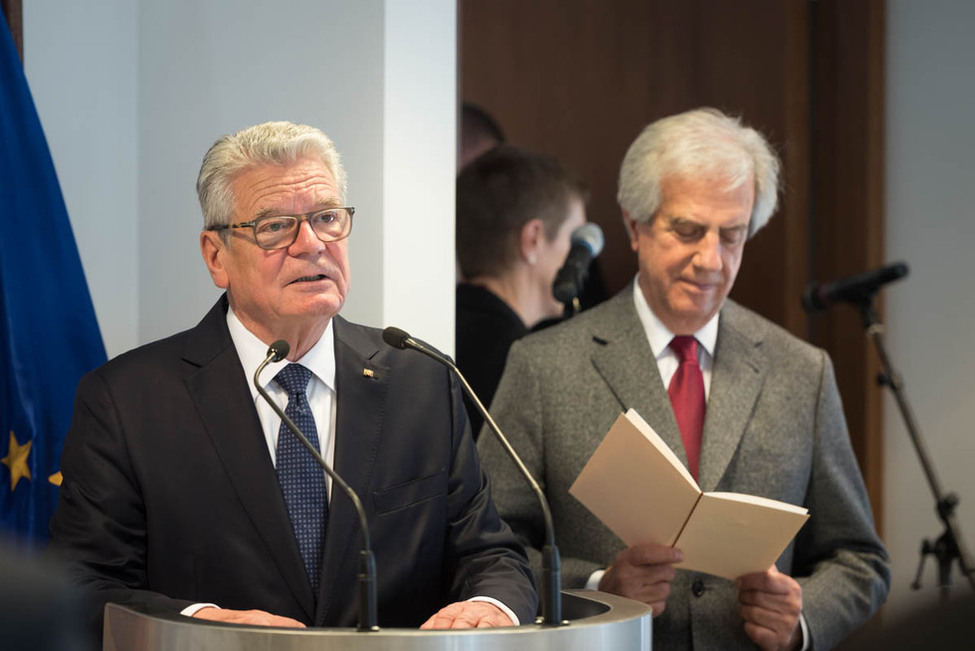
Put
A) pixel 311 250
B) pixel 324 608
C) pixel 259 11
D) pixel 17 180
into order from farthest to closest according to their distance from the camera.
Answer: pixel 259 11
pixel 17 180
pixel 311 250
pixel 324 608

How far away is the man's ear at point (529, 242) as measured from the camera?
143 inches

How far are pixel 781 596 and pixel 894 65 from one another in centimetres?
260

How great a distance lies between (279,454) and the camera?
208 cm

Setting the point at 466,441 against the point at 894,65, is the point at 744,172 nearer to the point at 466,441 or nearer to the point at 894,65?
the point at 466,441

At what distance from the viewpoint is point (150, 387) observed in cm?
209

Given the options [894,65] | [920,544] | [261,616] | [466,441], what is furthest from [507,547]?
[894,65]

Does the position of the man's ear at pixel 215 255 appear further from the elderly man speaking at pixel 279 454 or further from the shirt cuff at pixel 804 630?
the shirt cuff at pixel 804 630

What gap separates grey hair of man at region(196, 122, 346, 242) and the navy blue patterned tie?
38cm

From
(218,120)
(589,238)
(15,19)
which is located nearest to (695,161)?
(589,238)

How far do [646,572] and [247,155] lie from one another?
3.49ft

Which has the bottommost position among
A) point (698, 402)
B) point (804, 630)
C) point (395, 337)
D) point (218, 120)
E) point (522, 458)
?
point (804, 630)

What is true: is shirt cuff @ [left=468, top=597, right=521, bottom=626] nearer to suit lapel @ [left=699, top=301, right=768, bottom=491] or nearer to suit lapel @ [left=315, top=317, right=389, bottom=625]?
suit lapel @ [left=315, top=317, right=389, bottom=625]

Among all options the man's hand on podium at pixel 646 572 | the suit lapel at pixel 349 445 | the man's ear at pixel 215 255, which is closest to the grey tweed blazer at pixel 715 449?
the man's hand on podium at pixel 646 572

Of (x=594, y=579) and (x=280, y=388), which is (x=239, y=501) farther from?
(x=594, y=579)
